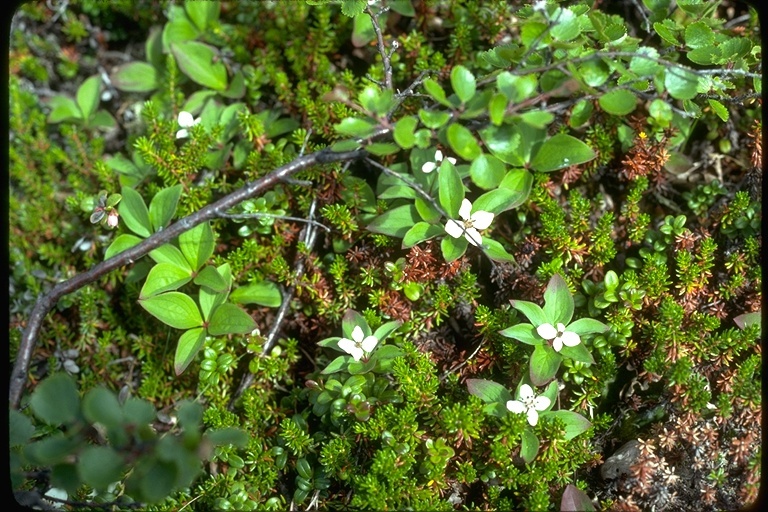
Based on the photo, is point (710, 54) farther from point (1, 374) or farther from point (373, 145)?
point (1, 374)

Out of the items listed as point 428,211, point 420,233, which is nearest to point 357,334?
point 420,233

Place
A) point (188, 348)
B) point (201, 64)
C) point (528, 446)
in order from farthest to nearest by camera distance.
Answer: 1. point (201, 64)
2. point (188, 348)
3. point (528, 446)

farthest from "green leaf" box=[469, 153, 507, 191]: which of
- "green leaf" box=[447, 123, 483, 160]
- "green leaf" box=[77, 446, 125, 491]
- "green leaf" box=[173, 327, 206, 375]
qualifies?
"green leaf" box=[77, 446, 125, 491]

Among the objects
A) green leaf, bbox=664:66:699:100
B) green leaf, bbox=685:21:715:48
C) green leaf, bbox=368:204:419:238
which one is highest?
green leaf, bbox=664:66:699:100

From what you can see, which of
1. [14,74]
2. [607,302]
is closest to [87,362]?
[14,74]

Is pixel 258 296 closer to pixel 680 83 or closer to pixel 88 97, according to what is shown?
pixel 88 97

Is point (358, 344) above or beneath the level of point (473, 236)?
beneath

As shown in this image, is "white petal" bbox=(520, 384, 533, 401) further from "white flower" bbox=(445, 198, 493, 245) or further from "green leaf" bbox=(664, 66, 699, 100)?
"green leaf" bbox=(664, 66, 699, 100)
